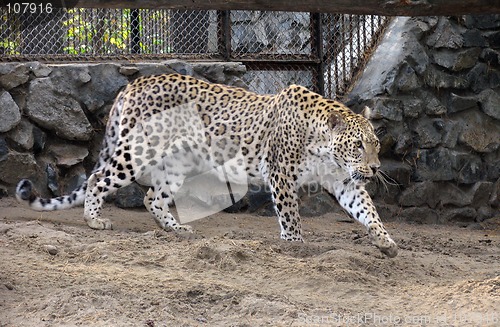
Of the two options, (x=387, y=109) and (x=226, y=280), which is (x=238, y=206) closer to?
(x=387, y=109)

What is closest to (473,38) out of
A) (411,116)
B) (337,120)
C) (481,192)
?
(411,116)

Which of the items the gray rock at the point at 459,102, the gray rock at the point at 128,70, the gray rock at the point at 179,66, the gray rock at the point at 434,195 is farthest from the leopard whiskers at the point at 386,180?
the gray rock at the point at 128,70

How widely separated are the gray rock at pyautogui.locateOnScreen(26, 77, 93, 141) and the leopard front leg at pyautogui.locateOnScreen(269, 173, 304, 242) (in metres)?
2.37

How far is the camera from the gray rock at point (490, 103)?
1027 cm

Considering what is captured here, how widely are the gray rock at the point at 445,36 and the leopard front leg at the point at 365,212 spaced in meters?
3.00

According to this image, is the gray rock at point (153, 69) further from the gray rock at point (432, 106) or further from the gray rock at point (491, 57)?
the gray rock at point (491, 57)

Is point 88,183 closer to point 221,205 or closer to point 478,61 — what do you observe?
point 221,205

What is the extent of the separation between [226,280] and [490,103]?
556 centimetres

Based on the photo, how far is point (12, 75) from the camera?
875cm

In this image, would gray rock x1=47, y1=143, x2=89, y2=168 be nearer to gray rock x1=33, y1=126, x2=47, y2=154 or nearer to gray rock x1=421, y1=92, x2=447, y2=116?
gray rock x1=33, y1=126, x2=47, y2=154

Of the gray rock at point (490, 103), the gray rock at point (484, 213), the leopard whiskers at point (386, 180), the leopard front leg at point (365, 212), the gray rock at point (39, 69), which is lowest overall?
the gray rock at point (484, 213)

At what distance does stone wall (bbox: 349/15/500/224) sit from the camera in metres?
9.94

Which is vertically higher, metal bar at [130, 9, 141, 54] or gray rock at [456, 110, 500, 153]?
metal bar at [130, 9, 141, 54]

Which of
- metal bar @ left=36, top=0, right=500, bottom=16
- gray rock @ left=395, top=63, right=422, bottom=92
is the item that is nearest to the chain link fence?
gray rock @ left=395, top=63, right=422, bottom=92
